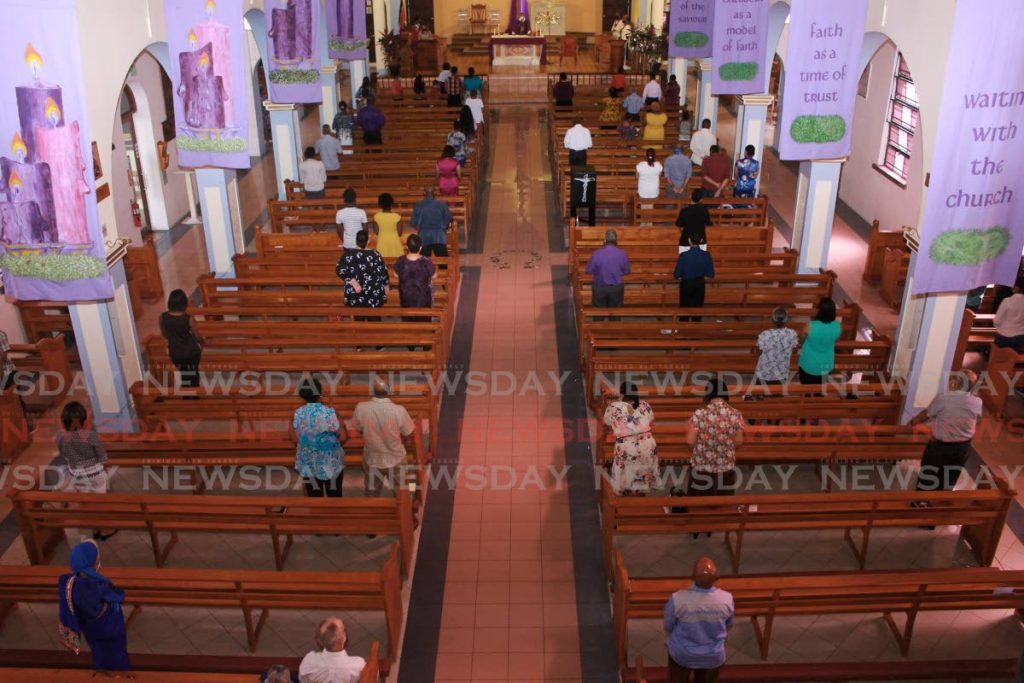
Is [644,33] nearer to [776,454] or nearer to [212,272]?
[212,272]

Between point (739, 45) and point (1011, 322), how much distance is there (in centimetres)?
529

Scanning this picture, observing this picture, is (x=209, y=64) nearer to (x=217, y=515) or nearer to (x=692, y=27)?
(x=217, y=515)

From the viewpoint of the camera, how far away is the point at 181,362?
9734 millimetres

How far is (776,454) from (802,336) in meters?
2.99

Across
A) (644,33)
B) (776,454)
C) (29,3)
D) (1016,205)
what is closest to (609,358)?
(776,454)

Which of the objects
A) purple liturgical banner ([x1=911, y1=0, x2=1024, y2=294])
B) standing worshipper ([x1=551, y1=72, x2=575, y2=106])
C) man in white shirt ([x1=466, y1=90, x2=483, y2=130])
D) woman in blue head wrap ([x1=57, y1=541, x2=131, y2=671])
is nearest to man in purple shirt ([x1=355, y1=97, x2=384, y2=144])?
man in white shirt ([x1=466, y1=90, x2=483, y2=130])

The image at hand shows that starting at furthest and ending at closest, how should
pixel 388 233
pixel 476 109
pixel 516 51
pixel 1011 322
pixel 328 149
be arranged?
1. pixel 516 51
2. pixel 476 109
3. pixel 328 149
4. pixel 388 233
5. pixel 1011 322

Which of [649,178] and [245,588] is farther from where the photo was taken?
[649,178]

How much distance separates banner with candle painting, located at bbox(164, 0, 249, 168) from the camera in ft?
31.3

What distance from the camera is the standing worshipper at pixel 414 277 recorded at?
10.7m

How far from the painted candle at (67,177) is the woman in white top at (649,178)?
9.38 meters

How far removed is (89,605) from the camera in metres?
5.80

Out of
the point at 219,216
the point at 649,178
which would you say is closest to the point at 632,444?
the point at 219,216

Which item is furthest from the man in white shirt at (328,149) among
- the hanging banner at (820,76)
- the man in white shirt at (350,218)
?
the hanging banner at (820,76)
